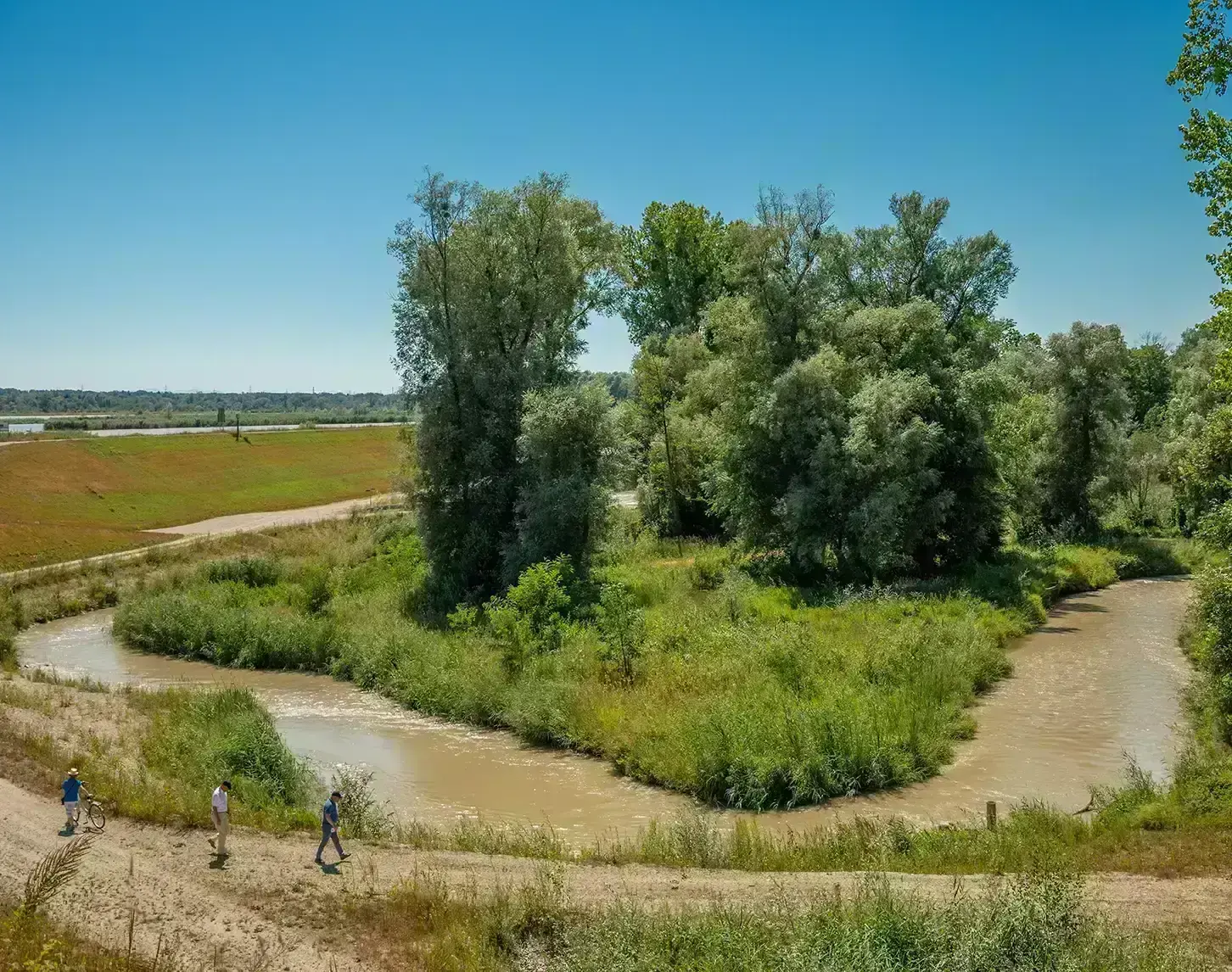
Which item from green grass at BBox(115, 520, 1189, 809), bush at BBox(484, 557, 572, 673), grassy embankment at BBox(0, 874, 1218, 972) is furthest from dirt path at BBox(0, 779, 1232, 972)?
bush at BBox(484, 557, 572, 673)

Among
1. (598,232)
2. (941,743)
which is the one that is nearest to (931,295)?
(598,232)

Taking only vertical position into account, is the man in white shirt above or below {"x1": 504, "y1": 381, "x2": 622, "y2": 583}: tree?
below

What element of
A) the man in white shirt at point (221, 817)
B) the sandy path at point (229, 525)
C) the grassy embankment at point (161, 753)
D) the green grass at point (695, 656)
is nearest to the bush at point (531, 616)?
the green grass at point (695, 656)

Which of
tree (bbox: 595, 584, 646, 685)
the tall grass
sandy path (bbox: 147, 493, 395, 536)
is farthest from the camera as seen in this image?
sandy path (bbox: 147, 493, 395, 536)

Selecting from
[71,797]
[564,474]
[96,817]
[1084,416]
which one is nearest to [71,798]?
[71,797]

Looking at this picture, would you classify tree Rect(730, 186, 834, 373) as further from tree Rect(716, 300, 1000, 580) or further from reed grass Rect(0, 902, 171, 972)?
reed grass Rect(0, 902, 171, 972)

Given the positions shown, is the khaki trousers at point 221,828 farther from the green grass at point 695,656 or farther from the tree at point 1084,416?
the tree at point 1084,416
